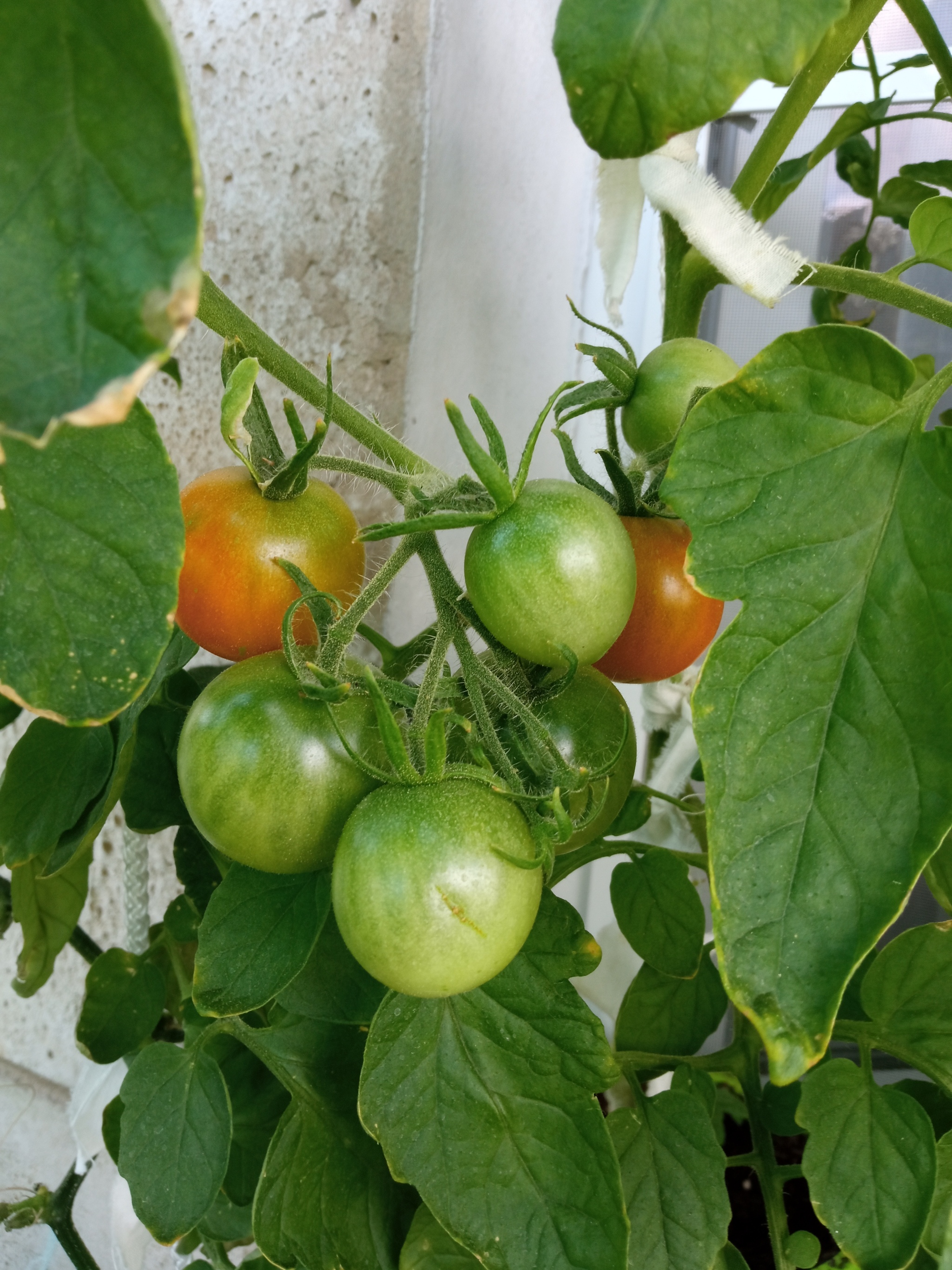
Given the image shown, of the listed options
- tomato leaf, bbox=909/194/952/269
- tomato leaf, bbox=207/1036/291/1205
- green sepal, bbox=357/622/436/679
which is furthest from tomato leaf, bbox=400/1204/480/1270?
tomato leaf, bbox=909/194/952/269

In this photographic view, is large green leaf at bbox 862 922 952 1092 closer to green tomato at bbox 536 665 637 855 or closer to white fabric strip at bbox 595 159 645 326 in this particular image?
green tomato at bbox 536 665 637 855

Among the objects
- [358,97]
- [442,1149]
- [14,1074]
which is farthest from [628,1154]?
[14,1074]

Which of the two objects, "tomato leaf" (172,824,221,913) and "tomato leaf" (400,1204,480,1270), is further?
"tomato leaf" (172,824,221,913)

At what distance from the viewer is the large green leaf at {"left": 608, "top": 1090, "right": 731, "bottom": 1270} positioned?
38 cm

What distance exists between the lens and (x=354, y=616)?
0.29 metres

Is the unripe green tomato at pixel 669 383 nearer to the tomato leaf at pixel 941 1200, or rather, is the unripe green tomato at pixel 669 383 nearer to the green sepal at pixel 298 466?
the green sepal at pixel 298 466

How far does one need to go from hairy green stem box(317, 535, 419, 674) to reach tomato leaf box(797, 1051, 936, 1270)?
0.87ft

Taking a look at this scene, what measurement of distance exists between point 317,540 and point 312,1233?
0.97 ft

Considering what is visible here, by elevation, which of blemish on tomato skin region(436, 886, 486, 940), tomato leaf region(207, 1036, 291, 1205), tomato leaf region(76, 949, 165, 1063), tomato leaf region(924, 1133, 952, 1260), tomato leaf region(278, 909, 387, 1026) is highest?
blemish on tomato skin region(436, 886, 486, 940)

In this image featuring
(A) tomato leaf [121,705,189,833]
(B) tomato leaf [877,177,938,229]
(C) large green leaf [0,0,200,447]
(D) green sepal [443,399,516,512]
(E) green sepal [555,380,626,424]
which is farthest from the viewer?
(B) tomato leaf [877,177,938,229]

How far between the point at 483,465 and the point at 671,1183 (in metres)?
0.33

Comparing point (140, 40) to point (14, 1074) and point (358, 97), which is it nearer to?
point (358, 97)

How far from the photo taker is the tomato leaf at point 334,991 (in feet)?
1.29

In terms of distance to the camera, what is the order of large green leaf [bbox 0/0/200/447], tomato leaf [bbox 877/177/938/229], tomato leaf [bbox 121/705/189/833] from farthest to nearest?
tomato leaf [bbox 877/177/938/229] < tomato leaf [bbox 121/705/189/833] < large green leaf [bbox 0/0/200/447]
